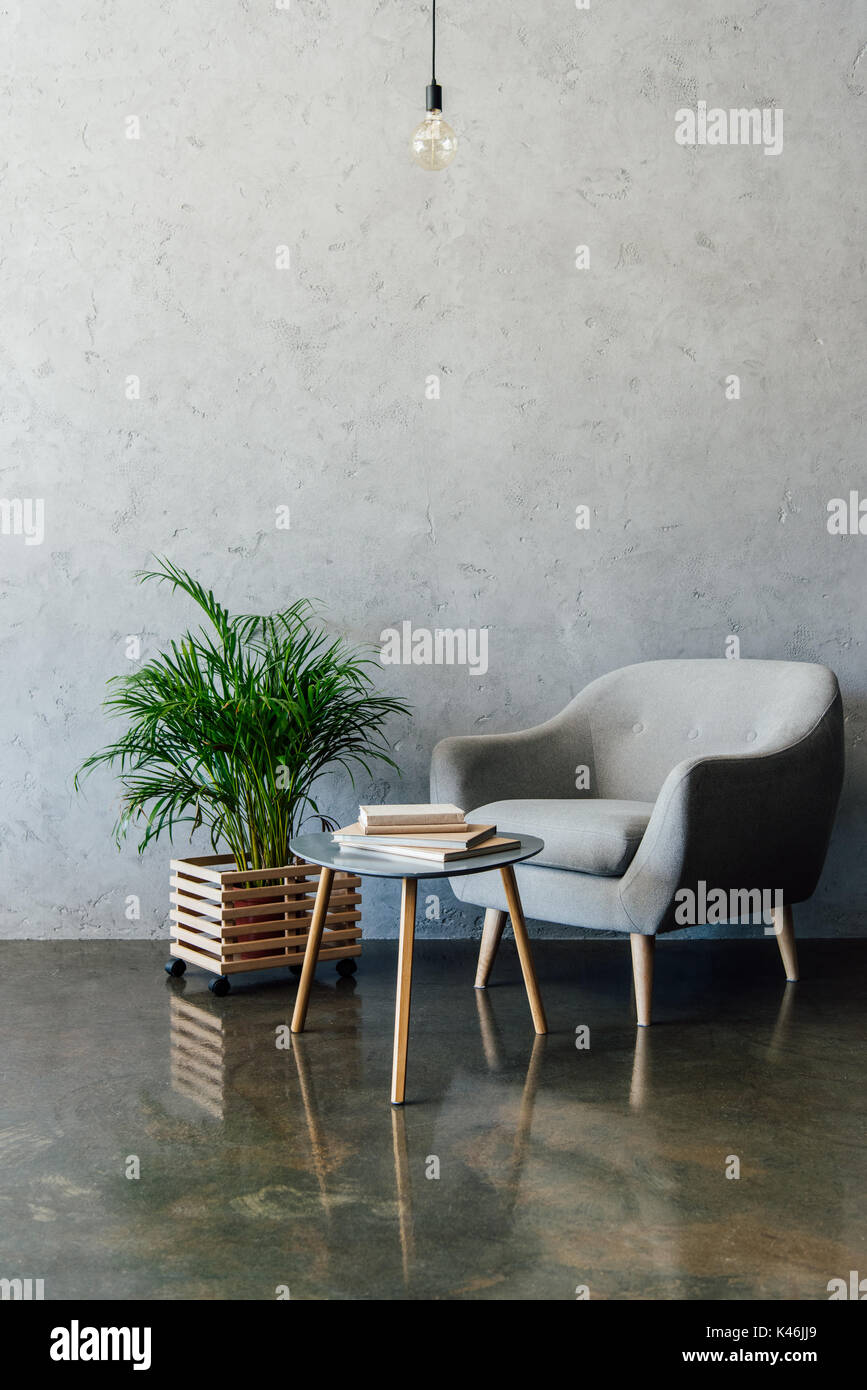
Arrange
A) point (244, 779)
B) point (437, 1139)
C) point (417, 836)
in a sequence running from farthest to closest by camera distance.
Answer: point (244, 779) < point (417, 836) < point (437, 1139)

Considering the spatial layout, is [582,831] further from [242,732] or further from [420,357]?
[420,357]

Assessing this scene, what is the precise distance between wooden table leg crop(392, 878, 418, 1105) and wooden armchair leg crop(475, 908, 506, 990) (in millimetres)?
808

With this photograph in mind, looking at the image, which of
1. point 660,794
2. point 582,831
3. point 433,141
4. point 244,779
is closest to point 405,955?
point 582,831

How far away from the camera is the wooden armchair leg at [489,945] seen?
337cm

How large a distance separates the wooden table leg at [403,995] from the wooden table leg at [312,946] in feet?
1.11

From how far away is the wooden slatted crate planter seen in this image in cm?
341

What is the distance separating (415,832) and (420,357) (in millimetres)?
1907

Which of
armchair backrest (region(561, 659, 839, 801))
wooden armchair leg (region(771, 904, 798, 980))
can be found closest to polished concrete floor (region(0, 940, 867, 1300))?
wooden armchair leg (region(771, 904, 798, 980))

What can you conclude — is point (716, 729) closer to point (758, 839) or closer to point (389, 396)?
point (758, 839)

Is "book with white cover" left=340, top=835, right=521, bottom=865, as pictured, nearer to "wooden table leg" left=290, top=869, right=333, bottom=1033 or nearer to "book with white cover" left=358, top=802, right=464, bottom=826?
"book with white cover" left=358, top=802, right=464, bottom=826

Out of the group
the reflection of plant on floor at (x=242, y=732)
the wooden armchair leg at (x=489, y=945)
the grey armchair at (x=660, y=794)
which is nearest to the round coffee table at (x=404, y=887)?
the grey armchair at (x=660, y=794)

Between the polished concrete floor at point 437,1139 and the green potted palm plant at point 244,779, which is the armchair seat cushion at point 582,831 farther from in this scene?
the green potted palm plant at point 244,779

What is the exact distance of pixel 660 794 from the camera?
121 inches
